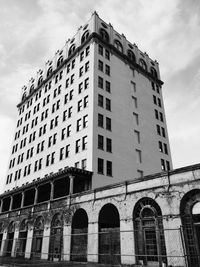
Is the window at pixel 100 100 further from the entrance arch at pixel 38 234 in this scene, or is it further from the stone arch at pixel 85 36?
the entrance arch at pixel 38 234

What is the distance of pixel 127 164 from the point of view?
38.6 m

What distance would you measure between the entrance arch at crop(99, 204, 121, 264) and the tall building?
23.4 ft

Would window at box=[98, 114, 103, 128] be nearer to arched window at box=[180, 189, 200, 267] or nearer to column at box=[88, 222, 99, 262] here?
column at box=[88, 222, 99, 262]

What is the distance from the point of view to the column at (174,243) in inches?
700

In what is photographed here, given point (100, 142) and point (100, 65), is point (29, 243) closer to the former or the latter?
point (100, 142)

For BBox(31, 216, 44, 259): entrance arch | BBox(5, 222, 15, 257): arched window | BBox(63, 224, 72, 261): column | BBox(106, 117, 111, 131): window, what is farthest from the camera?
BBox(106, 117, 111, 131): window

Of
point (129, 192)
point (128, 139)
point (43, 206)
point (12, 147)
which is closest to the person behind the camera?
point (129, 192)

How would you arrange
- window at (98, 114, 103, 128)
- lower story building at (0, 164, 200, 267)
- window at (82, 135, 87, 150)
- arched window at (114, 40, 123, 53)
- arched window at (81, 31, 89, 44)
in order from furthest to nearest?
1. arched window at (114, 40, 123, 53)
2. arched window at (81, 31, 89, 44)
3. window at (98, 114, 103, 128)
4. window at (82, 135, 87, 150)
5. lower story building at (0, 164, 200, 267)

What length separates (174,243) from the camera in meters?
18.5

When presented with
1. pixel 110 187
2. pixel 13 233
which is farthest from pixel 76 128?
pixel 13 233

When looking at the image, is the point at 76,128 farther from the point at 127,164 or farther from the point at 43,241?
the point at 43,241

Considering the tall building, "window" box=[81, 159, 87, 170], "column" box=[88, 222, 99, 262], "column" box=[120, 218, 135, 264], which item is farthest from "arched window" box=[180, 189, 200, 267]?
"window" box=[81, 159, 87, 170]

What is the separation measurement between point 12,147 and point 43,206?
29488 mm

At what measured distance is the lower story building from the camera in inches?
732
